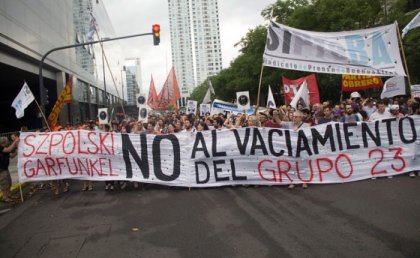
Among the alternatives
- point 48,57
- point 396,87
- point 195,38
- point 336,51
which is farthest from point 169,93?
point 195,38

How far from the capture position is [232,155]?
8234 mm

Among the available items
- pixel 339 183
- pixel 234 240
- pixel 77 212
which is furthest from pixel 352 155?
pixel 77 212

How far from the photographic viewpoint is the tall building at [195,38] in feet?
511

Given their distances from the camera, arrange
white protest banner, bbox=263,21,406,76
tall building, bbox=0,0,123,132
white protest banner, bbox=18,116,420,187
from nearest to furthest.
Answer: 1. white protest banner, bbox=18,116,420,187
2. white protest banner, bbox=263,21,406,76
3. tall building, bbox=0,0,123,132

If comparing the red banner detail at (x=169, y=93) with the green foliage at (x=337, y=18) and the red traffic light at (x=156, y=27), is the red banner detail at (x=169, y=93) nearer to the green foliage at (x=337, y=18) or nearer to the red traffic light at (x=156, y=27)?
the red traffic light at (x=156, y=27)

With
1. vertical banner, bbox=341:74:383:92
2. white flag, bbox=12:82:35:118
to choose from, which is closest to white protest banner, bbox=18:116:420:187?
white flag, bbox=12:82:35:118

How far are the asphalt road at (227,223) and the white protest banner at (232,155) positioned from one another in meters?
0.38

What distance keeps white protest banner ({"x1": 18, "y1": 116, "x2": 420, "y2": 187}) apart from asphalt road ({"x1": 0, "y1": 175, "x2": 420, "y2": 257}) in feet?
1.25

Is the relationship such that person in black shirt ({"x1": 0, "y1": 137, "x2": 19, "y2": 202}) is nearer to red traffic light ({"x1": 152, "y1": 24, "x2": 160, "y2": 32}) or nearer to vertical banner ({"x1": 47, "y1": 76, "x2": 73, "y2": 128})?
vertical banner ({"x1": 47, "y1": 76, "x2": 73, "y2": 128})

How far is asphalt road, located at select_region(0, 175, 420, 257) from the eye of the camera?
462cm

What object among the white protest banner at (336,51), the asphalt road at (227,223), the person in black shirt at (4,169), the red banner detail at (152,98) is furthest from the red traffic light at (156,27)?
the asphalt road at (227,223)

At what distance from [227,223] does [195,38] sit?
161 meters

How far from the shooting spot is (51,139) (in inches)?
342

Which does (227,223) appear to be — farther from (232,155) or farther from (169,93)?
(169,93)
